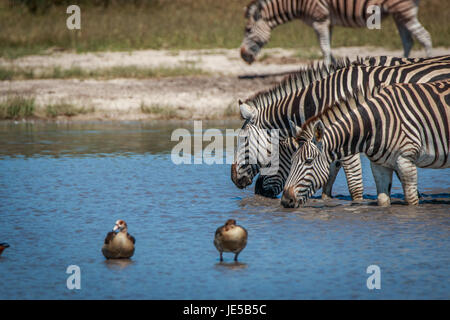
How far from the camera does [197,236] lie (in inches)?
352

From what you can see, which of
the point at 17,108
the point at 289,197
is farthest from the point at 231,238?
the point at 17,108

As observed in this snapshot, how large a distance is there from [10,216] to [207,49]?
14.0 metres

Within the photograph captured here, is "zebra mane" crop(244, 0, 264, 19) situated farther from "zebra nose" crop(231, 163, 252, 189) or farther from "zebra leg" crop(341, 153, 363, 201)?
"zebra leg" crop(341, 153, 363, 201)

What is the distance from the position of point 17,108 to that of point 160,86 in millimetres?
3137

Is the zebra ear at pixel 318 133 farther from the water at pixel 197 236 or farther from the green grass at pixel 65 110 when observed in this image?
the green grass at pixel 65 110

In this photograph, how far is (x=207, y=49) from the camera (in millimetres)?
23609

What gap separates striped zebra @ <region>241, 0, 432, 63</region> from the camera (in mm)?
20281

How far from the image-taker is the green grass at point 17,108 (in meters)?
19.3

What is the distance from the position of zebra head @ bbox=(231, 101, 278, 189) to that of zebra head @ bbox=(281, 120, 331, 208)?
1.03 metres

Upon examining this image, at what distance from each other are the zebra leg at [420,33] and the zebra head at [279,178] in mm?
10330

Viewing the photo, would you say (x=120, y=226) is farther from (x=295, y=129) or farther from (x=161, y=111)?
(x=161, y=111)
